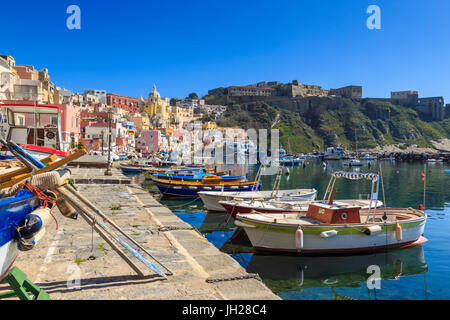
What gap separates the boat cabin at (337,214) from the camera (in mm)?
11789

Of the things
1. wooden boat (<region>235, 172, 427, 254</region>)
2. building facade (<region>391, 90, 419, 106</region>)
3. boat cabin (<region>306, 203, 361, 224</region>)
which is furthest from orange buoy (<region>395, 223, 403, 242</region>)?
building facade (<region>391, 90, 419, 106</region>)

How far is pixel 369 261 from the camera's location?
11.8m

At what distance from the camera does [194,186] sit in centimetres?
2508

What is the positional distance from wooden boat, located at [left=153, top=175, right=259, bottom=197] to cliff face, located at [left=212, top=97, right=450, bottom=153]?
343 feet

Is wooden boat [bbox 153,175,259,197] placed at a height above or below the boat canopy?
below

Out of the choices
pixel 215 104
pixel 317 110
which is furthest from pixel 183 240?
pixel 215 104

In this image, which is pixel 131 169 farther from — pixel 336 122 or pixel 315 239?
pixel 336 122

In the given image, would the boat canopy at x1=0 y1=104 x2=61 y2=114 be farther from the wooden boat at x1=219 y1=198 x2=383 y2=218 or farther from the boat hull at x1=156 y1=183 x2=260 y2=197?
the wooden boat at x1=219 y1=198 x2=383 y2=218

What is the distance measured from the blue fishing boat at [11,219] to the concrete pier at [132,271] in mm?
963

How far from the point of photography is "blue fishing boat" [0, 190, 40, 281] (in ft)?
13.8

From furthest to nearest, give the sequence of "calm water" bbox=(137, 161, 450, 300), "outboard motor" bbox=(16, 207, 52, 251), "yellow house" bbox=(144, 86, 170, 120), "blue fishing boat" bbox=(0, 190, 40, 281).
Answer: "yellow house" bbox=(144, 86, 170, 120) → "calm water" bbox=(137, 161, 450, 300) → "outboard motor" bbox=(16, 207, 52, 251) → "blue fishing boat" bbox=(0, 190, 40, 281)
